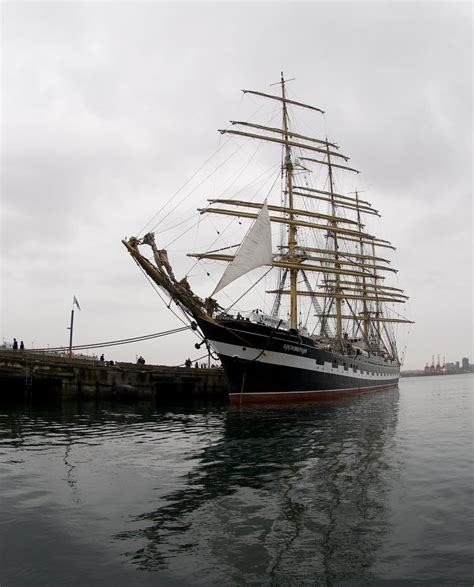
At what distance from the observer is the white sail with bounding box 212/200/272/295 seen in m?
30.7

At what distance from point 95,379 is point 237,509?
29421 millimetres

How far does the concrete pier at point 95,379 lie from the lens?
32.9 meters

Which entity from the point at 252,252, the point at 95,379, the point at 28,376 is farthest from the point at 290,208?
the point at 28,376

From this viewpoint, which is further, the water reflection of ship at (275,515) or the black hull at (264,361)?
the black hull at (264,361)

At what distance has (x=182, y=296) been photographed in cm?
3047

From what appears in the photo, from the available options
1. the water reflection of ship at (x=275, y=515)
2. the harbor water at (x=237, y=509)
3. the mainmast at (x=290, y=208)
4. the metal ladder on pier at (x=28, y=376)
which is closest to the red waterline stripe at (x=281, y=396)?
the mainmast at (x=290, y=208)

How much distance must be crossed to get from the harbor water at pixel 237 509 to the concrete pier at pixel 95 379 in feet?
54.8

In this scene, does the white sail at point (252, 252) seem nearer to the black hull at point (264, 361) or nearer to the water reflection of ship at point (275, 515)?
the black hull at point (264, 361)

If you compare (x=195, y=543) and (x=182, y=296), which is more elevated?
(x=182, y=296)

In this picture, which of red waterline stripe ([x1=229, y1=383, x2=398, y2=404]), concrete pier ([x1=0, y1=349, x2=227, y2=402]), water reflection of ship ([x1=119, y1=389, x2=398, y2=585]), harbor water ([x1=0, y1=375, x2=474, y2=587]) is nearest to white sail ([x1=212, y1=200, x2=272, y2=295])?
red waterline stripe ([x1=229, y1=383, x2=398, y2=404])

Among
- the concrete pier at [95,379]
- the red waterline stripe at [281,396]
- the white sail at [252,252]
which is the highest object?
the white sail at [252,252]

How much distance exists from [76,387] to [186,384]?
9.72 m

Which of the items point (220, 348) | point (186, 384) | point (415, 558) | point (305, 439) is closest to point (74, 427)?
point (305, 439)

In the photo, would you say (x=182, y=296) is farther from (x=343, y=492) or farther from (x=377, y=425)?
(x=343, y=492)
